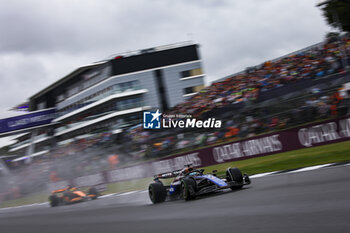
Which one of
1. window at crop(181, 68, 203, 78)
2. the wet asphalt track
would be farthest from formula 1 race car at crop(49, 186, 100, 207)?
window at crop(181, 68, 203, 78)

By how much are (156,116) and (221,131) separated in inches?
282

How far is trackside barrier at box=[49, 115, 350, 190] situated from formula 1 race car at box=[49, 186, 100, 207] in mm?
3584

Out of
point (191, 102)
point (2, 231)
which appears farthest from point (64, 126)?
point (2, 231)

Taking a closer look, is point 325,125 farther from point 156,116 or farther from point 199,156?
point 156,116

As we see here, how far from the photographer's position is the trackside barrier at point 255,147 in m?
11.9

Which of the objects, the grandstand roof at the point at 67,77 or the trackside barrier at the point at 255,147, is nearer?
the trackside barrier at the point at 255,147

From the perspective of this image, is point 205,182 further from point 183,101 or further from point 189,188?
point 183,101

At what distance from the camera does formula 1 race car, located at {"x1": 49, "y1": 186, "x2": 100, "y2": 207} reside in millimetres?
14773

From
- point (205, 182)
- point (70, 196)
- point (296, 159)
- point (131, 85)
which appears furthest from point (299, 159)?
point (131, 85)

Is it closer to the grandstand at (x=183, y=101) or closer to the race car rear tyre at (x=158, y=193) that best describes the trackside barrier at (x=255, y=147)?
the grandstand at (x=183, y=101)

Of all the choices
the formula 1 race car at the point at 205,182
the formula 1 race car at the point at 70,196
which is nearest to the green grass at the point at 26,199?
the formula 1 race car at the point at 70,196

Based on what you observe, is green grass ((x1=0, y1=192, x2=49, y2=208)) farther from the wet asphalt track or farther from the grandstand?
the wet asphalt track

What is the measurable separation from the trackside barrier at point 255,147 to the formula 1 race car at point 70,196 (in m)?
3.58

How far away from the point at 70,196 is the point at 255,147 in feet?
23.0
